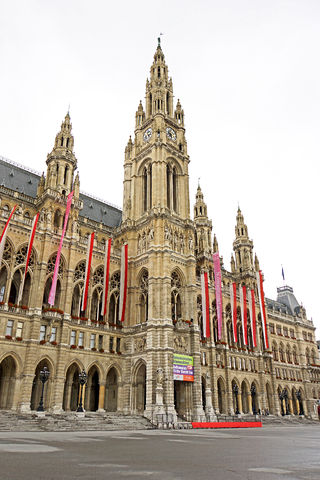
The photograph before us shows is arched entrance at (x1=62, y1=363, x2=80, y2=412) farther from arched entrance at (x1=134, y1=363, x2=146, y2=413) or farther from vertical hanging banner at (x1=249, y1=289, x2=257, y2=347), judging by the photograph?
vertical hanging banner at (x1=249, y1=289, x2=257, y2=347)

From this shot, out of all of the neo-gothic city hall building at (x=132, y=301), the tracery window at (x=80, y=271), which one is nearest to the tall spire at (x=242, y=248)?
the neo-gothic city hall building at (x=132, y=301)

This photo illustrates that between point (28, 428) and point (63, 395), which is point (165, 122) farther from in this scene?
point (28, 428)

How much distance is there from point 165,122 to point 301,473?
195 feet

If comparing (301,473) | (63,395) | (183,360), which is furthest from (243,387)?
(301,473)

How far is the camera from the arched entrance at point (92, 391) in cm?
4497

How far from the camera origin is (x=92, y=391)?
4706cm

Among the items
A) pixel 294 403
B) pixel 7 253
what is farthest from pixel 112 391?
pixel 294 403

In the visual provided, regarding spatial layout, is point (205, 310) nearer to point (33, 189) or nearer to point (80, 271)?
point (80, 271)

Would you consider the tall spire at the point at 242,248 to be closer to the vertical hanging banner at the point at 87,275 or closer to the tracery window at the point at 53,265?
the vertical hanging banner at the point at 87,275

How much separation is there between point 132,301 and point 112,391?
11603 millimetres

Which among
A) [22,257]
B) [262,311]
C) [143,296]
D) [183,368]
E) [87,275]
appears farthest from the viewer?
[262,311]

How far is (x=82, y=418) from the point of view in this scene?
115 feet

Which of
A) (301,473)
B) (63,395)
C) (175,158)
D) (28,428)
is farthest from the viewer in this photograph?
(175,158)

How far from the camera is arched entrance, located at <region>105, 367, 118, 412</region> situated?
46.6 metres
